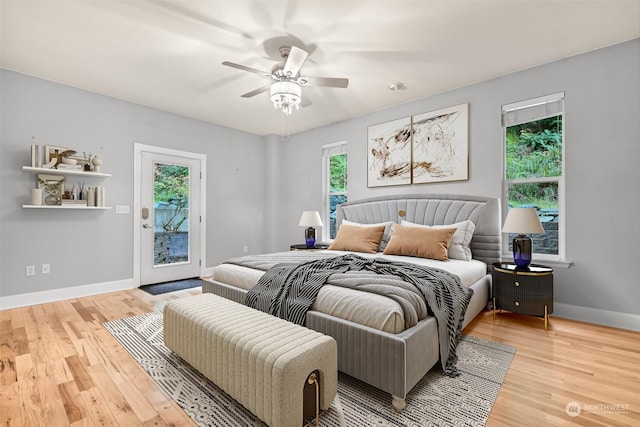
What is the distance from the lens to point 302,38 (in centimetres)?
270

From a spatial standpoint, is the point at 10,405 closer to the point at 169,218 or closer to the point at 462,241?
the point at 169,218

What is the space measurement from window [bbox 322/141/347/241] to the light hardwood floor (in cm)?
287

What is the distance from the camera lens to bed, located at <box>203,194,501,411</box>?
5.30 feet

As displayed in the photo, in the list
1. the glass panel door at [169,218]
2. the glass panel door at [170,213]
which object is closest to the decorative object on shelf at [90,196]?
the glass panel door at [169,218]

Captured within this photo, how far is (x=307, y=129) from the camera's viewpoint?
5656 millimetres

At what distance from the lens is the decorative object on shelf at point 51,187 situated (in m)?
3.52

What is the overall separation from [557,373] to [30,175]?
17.9ft

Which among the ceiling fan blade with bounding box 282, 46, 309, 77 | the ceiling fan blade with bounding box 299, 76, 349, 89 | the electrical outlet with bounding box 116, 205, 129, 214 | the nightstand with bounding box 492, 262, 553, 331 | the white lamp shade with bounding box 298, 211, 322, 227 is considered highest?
the ceiling fan blade with bounding box 282, 46, 309, 77

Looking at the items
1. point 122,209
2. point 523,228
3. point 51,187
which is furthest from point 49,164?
point 523,228

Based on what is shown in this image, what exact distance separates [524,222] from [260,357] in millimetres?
2775

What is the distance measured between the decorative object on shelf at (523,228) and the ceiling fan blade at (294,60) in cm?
251

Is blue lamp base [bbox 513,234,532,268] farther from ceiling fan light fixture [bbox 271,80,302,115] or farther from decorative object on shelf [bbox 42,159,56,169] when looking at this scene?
decorative object on shelf [bbox 42,159,56,169]

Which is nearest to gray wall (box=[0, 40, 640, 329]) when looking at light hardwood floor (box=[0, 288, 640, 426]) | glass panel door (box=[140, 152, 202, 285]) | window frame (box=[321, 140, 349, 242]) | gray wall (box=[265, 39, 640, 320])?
gray wall (box=[265, 39, 640, 320])

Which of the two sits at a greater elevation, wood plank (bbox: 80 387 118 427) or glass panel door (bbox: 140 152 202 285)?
glass panel door (bbox: 140 152 202 285)
